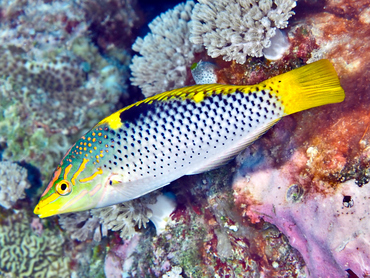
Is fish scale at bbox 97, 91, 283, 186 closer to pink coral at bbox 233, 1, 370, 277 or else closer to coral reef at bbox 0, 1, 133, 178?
pink coral at bbox 233, 1, 370, 277

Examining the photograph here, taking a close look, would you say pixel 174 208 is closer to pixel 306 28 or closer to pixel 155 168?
pixel 155 168

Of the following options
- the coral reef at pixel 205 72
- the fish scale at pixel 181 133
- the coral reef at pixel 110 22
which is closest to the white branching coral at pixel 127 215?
the fish scale at pixel 181 133

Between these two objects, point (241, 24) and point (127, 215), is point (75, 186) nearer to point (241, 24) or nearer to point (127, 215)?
point (127, 215)

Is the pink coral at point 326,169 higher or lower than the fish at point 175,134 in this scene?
lower

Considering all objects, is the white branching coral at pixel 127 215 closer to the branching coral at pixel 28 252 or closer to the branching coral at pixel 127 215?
the branching coral at pixel 127 215

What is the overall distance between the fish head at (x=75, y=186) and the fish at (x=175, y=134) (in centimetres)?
1

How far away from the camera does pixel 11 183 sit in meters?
5.61

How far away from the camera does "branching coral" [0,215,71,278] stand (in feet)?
19.4

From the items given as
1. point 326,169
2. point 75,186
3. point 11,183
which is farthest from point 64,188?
point 11,183

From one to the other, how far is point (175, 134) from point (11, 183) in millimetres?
4855

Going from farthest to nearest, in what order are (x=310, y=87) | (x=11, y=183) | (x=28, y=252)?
(x=28, y=252)
(x=11, y=183)
(x=310, y=87)

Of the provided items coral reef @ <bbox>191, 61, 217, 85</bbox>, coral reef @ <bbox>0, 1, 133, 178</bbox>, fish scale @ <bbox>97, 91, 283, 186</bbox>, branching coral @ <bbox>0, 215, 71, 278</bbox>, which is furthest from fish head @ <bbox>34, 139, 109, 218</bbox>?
branching coral @ <bbox>0, 215, 71, 278</bbox>

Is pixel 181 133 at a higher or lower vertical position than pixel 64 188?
lower

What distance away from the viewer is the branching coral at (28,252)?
592 cm
